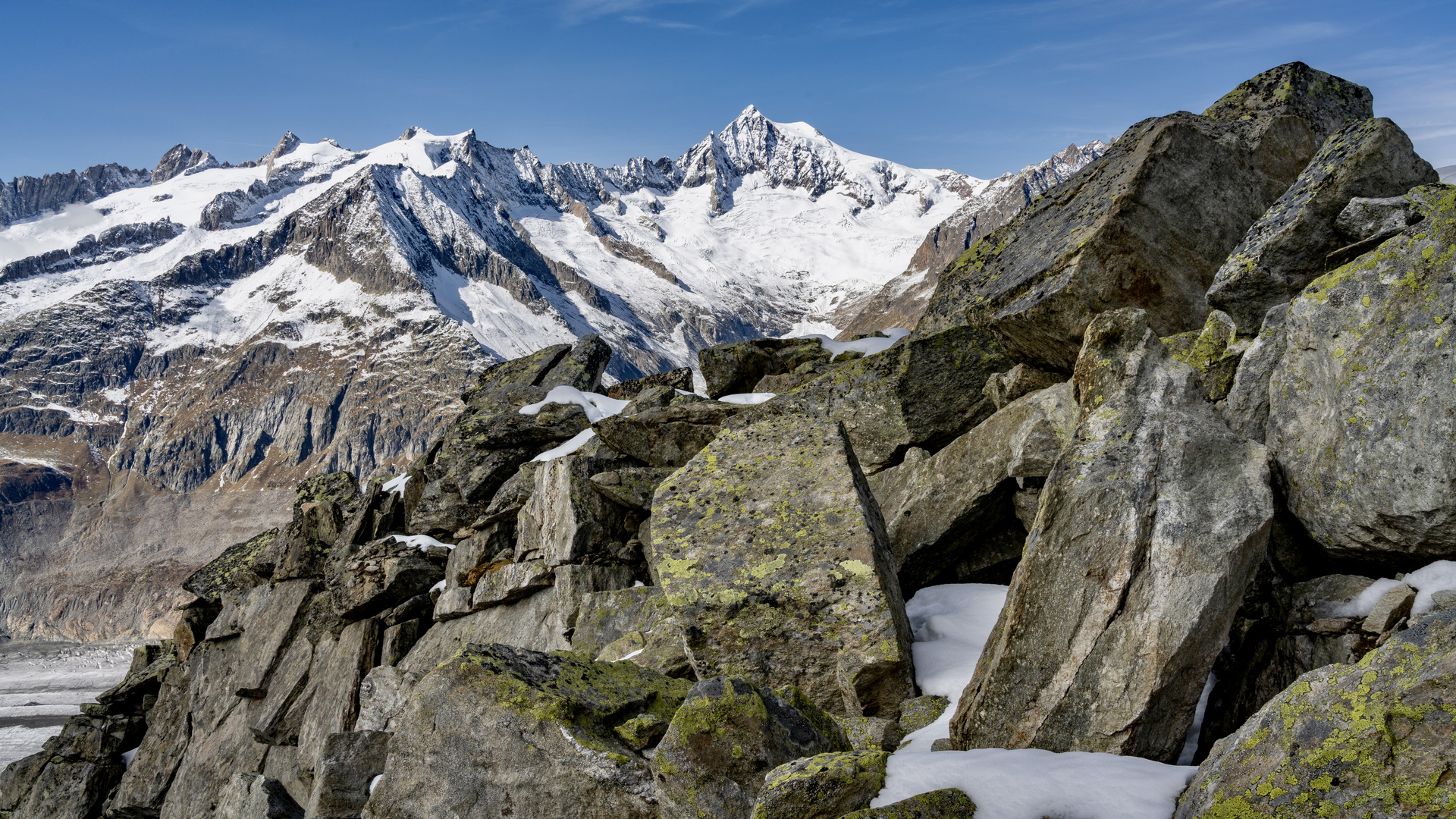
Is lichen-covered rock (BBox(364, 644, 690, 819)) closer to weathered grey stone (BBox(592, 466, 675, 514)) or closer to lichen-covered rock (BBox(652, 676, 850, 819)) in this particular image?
lichen-covered rock (BBox(652, 676, 850, 819))

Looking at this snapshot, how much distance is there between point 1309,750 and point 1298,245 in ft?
23.5

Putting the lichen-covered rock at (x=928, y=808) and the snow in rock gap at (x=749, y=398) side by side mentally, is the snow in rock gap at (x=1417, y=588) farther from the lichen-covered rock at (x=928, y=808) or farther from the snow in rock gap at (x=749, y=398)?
the snow in rock gap at (x=749, y=398)

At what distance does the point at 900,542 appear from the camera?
12.6 metres

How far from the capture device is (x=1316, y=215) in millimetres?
10172

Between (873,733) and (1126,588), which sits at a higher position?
(1126,588)

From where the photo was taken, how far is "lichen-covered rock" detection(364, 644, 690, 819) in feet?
29.2

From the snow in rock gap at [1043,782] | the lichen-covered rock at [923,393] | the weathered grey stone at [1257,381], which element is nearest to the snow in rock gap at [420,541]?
the lichen-covered rock at [923,393]

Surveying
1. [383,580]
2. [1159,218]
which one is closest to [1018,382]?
[1159,218]

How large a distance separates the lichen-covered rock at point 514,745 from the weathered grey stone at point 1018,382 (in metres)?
7.47

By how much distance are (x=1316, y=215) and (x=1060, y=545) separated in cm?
574

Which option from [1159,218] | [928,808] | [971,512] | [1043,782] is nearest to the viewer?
[928,808]

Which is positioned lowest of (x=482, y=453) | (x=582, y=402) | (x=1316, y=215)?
(x=482, y=453)

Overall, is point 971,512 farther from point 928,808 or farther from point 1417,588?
point 928,808

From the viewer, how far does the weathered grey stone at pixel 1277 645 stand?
766 centimetres
